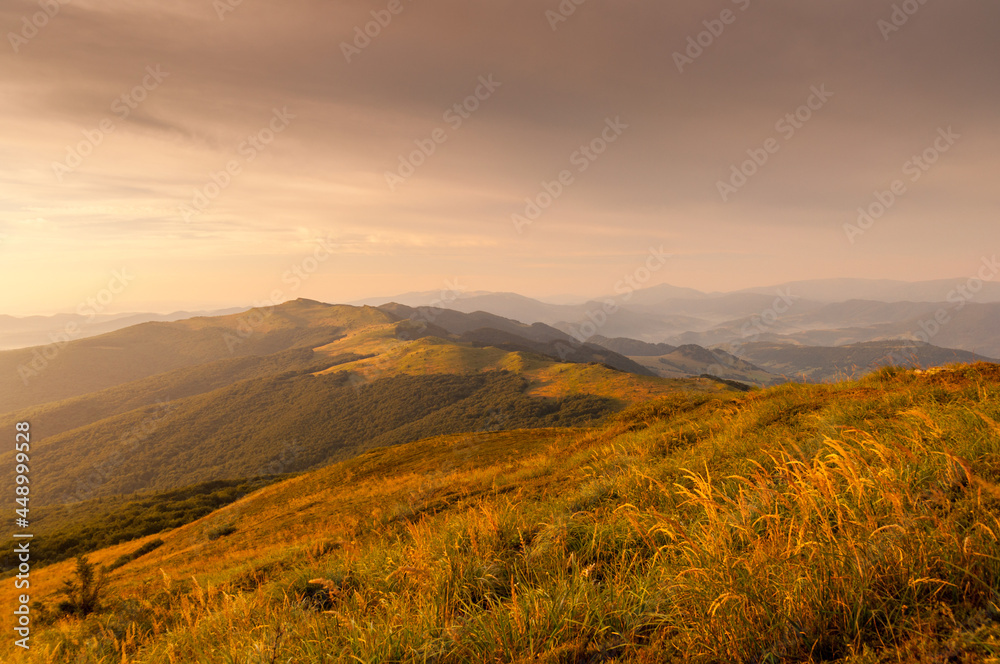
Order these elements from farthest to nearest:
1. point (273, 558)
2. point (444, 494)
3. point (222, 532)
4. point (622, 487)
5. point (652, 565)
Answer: point (222, 532) < point (444, 494) < point (273, 558) < point (622, 487) < point (652, 565)

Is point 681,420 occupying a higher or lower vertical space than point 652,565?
lower

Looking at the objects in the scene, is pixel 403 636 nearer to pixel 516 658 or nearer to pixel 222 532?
pixel 516 658

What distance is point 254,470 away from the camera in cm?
16775

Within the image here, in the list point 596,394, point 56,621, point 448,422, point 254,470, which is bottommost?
point 254,470

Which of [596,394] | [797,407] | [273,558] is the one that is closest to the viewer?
[273,558]

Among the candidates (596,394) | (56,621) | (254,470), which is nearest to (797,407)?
(56,621)

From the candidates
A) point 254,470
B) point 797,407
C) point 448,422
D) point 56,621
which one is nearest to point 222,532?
point 56,621

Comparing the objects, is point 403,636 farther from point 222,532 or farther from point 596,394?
point 596,394

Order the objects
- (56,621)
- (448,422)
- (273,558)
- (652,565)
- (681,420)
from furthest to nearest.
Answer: (448,422) < (681,420) < (273,558) < (56,621) < (652,565)

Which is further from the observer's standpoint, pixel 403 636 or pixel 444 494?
pixel 444 494

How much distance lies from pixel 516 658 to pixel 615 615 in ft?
2.75

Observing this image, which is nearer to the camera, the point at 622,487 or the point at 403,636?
the point at 403,636

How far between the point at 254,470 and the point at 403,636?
201 m

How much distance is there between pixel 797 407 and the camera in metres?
10.4
